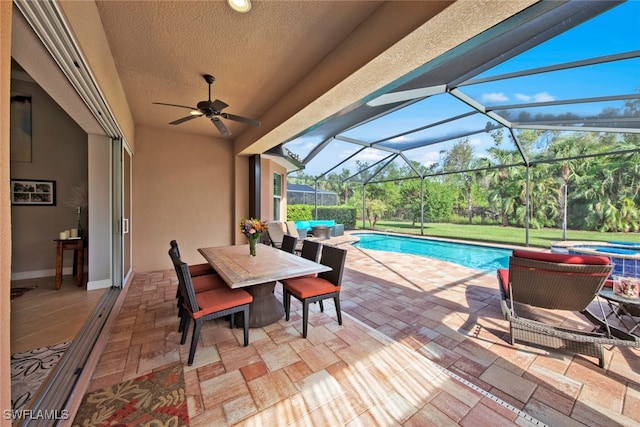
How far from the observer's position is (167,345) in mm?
2285

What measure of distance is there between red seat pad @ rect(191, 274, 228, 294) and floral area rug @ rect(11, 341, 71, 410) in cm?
112

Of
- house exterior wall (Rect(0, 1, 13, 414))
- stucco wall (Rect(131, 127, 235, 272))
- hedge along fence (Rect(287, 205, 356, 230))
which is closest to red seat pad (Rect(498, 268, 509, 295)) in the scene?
house exterior wall (Rect(0, 1, 13, 414))

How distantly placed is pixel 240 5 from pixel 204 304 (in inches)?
98.4

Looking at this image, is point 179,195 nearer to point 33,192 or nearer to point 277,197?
point 33,192

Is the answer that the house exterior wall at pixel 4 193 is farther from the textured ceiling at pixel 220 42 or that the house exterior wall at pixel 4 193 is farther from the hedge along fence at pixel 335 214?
the hedge along fence at pixel 335 214

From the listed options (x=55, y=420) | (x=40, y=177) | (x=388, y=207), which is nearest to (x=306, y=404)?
(x=55, y=420)

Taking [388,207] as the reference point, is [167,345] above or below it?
→ below

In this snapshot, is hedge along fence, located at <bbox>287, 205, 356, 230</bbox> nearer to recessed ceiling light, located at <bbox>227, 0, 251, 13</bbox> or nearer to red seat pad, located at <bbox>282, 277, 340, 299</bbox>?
red seat pad, located at <bbox>282, 277, 340, 299</bbox>

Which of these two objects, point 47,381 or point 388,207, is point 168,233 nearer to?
point 47,381

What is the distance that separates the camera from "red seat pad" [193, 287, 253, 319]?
209 cm

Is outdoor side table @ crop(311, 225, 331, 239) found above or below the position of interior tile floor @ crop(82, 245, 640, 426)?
above

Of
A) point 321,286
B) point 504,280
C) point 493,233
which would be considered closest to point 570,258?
point 504,280

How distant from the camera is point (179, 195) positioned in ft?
17.1

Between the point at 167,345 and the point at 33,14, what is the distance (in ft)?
8.25
